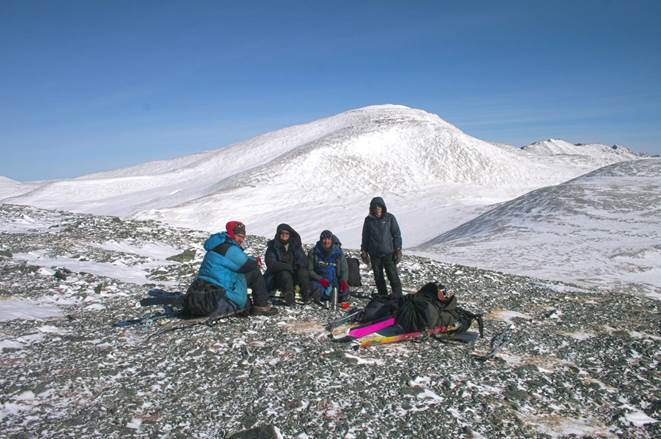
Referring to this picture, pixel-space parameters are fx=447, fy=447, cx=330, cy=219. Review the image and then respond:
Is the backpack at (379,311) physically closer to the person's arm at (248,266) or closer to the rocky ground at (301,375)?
the rocky ground at (301,375)

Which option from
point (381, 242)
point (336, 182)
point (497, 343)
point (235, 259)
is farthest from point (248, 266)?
point (336, 182)

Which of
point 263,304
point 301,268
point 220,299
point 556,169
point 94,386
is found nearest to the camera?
point 94,386

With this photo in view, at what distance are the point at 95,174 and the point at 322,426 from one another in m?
96.3

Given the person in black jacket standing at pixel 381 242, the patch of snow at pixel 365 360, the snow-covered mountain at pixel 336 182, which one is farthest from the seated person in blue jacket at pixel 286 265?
the snow-covered mountain at pixel 336 182

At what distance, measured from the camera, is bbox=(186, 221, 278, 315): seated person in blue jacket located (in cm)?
855

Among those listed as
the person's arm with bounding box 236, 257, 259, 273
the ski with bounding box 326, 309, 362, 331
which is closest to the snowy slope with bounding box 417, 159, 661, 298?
the ski with bounding box 326, 309, 362, 331

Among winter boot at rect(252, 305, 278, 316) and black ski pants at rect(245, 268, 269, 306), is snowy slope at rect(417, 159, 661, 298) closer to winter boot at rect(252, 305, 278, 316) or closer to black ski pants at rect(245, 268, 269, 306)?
winter boot at rect(252, 305, 278, 316)

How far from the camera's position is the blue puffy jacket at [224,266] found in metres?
8.58

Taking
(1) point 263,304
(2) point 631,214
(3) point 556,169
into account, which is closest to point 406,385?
(1) point 263,304

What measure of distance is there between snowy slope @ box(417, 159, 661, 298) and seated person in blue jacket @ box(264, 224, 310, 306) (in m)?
14.4

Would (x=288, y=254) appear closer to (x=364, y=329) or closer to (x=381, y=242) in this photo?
(x=381, y=242)

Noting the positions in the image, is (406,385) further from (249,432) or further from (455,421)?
(249,432)

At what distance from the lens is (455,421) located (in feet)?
18.4

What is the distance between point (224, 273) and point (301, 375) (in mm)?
2863
